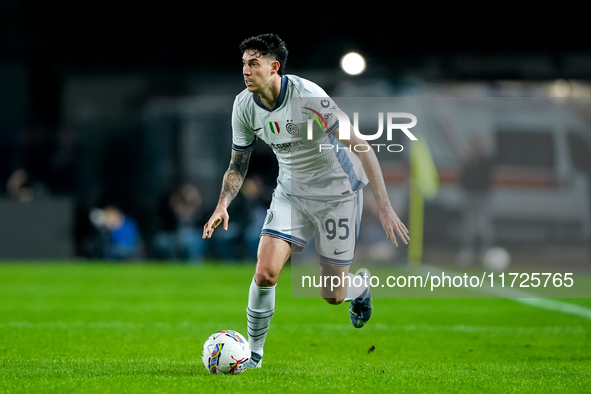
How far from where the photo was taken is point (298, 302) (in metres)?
10.2

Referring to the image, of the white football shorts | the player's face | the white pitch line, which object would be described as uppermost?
the player's face

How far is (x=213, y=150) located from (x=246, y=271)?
3.94m

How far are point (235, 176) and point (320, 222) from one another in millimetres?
647

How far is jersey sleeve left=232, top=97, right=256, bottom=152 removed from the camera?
5.70m

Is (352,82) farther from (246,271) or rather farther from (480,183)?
(246,271)

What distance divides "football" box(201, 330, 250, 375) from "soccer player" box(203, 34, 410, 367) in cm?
30

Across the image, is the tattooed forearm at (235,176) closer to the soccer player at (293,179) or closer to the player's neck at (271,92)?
the soccer player at (293,179)

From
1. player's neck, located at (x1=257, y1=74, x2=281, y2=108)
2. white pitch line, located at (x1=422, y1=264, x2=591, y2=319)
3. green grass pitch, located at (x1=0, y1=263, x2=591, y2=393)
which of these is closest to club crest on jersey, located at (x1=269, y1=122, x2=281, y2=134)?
player's neck, located at (x1=257, y1=74, x2=281, y2=108)

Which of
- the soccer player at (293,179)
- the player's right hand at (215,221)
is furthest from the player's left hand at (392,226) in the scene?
the player's right hand at (215,221)

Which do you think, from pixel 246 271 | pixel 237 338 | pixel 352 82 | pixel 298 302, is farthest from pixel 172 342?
pixel 352 82

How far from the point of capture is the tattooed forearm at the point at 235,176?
223 inches

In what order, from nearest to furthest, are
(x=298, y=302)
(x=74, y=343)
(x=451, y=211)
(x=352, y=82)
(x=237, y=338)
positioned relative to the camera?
(x=237, y=338) < (x=74, y=343) < (x=298, y=302) < (x=352, y=82) < (x=451, y=211)

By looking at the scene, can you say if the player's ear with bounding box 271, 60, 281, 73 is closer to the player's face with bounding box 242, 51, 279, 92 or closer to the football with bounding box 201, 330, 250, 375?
the player's face with bounding box 242, 51, 279, 92

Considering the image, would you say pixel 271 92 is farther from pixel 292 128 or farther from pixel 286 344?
pixel 286 344
